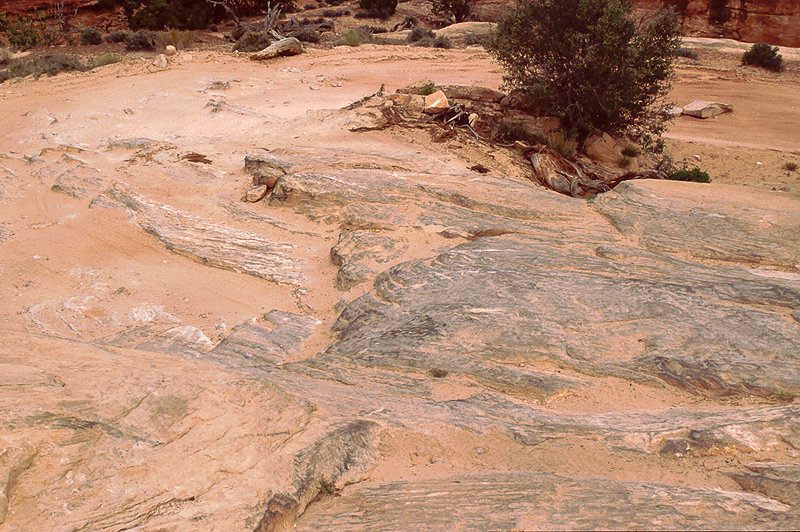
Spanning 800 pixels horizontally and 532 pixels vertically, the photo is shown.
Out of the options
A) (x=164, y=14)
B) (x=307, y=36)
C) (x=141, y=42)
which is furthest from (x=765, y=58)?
(x=164, y=14)

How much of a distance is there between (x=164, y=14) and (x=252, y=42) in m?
7.41

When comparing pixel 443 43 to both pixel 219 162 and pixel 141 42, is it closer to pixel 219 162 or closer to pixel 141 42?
pixel 141 42

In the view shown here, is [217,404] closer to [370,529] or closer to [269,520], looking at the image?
[269,520]

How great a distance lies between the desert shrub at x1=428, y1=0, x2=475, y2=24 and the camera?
85.0 ft

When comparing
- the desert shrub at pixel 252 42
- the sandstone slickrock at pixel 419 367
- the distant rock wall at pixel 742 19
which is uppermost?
the distant rock wall at pixel 742 19

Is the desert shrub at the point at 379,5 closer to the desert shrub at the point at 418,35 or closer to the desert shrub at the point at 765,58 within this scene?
the desert shrub at the point at 418,35

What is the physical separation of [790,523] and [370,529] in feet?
5.87

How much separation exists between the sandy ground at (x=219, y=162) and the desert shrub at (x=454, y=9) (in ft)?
30.9

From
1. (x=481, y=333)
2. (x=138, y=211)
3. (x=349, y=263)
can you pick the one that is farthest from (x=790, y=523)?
(x=138, y=211)

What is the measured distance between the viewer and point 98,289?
5594 mm

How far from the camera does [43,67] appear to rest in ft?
46.7

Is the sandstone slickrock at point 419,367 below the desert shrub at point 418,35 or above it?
below

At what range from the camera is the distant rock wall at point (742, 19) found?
897 inches

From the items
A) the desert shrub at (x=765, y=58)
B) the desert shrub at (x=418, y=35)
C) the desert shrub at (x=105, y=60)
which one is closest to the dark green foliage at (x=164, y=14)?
the desert shrub at (x=105, y=60)
